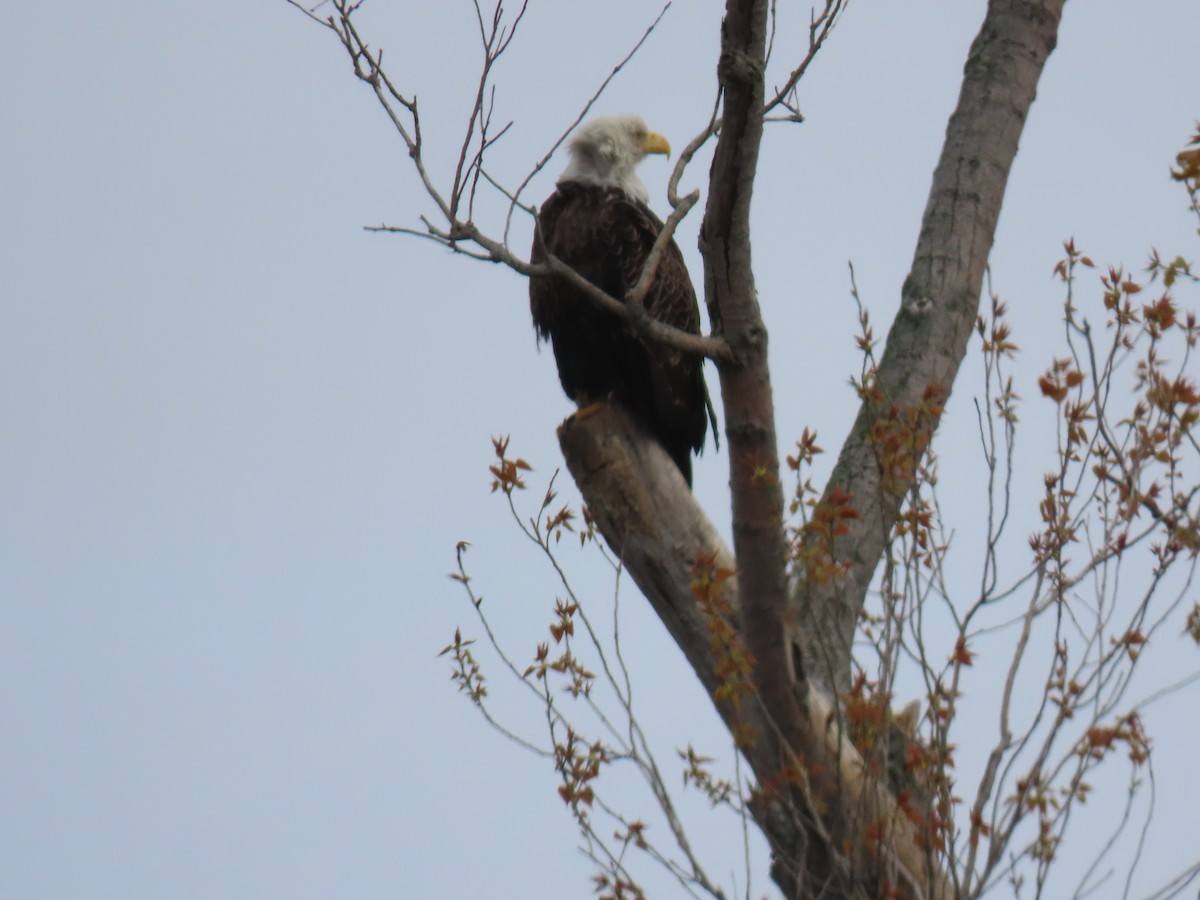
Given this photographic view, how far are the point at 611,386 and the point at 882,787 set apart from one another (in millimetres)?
2094

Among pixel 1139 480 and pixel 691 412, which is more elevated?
pixel 691 412

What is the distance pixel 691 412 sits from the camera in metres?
5.27

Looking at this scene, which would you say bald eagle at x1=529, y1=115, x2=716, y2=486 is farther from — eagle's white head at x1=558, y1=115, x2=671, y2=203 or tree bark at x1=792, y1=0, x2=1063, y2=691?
tree bark at x1=792, y1=0, x2=1063, y2=691

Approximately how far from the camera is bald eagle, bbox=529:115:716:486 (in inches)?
203

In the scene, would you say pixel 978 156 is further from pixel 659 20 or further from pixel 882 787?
pixel 882 787

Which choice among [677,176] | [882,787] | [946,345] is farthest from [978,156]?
[882,787]

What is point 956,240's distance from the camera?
5.04 meters

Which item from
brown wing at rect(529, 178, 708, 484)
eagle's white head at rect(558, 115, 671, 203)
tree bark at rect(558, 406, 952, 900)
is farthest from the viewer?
eagle's white head at rect(558, 115, 671, 203)

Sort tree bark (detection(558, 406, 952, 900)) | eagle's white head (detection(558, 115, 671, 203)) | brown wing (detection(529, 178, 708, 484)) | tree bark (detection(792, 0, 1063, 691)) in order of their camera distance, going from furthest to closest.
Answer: eagle's white head (detection(558, 115, 671, 203)) < brown wing (detection(529, 178, 708, 484)) < tree bark (detection(792, 0, 1063, 691)) < tree bark (detection(558, 406, 952, 900))

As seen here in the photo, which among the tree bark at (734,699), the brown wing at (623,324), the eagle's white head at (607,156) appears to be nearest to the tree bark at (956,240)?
the tree bark at (734,699)

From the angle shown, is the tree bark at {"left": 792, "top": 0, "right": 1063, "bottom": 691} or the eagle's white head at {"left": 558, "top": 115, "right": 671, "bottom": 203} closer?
the tree bark at {"left": 792, "top": 0, "right": 1063, "bottom": 691}

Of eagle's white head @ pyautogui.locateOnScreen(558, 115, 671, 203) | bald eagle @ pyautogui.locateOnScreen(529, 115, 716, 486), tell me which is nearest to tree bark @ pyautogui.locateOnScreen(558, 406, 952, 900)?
bald eagle @ pyautogui.locateOnScreen(529, 115, 716, 486)

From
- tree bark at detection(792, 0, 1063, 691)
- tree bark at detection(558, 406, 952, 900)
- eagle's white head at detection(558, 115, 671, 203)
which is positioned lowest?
tree bark at detection(558, 406, 952, 900)

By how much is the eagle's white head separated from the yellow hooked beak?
8 centimetres
